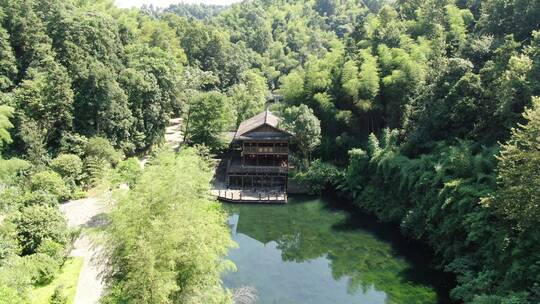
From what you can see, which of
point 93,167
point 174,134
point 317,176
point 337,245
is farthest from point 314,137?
point 174,134

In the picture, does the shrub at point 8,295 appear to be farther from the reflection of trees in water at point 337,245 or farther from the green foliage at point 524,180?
the green foliage at point 524,180

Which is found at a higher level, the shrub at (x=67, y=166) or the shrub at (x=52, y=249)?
the shrub at (x=67, y=166)

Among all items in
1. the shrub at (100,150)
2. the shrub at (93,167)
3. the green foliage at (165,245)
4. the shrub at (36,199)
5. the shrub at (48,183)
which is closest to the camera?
the green foliage at (165,245)

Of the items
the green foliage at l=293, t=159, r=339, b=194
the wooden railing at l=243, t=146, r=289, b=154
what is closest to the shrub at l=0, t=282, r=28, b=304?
the green foliage at l=293, t=159, r=339, b=194

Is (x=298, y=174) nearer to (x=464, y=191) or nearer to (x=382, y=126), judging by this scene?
(x=382, y=126)

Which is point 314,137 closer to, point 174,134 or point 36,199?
point 174,134

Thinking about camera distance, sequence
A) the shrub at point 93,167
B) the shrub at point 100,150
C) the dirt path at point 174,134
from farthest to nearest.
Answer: the dirt path at point 174,134 < the shrub at point 100,150 < the shrub at point 93,167

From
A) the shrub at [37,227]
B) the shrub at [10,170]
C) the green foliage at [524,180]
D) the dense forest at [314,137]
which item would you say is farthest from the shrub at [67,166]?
the green foliage at [524,180]
